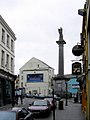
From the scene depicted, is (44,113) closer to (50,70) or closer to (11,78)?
(11,78)

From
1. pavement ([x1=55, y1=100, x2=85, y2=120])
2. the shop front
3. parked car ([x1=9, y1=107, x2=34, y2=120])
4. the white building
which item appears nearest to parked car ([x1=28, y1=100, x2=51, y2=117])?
pavement ([x1=55, y1=100, x2=85, y2=120])

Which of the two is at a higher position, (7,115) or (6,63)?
(6,63)

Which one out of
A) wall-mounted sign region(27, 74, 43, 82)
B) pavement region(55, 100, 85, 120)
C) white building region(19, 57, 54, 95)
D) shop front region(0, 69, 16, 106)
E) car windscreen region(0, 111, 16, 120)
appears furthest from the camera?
wall-mounted sign region(27, 74, 43, 82)

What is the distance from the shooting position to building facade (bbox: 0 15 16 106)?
35.7 m

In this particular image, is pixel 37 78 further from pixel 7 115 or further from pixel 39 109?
pixel 7 115

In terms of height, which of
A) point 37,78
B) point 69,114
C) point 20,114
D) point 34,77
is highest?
point 34,77

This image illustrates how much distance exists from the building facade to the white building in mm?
62427

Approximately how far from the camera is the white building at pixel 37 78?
105 meters

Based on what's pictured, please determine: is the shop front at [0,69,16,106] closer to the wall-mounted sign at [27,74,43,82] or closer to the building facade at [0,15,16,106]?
the building facade at [0,15,16,106]

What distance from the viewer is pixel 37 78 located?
108 meters

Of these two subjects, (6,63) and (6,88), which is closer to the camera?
(6,63)

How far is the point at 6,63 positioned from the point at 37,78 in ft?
232

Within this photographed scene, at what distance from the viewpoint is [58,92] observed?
66.4 metres

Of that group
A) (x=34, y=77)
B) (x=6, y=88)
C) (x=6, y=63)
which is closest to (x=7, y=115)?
(x=6, y=63)
